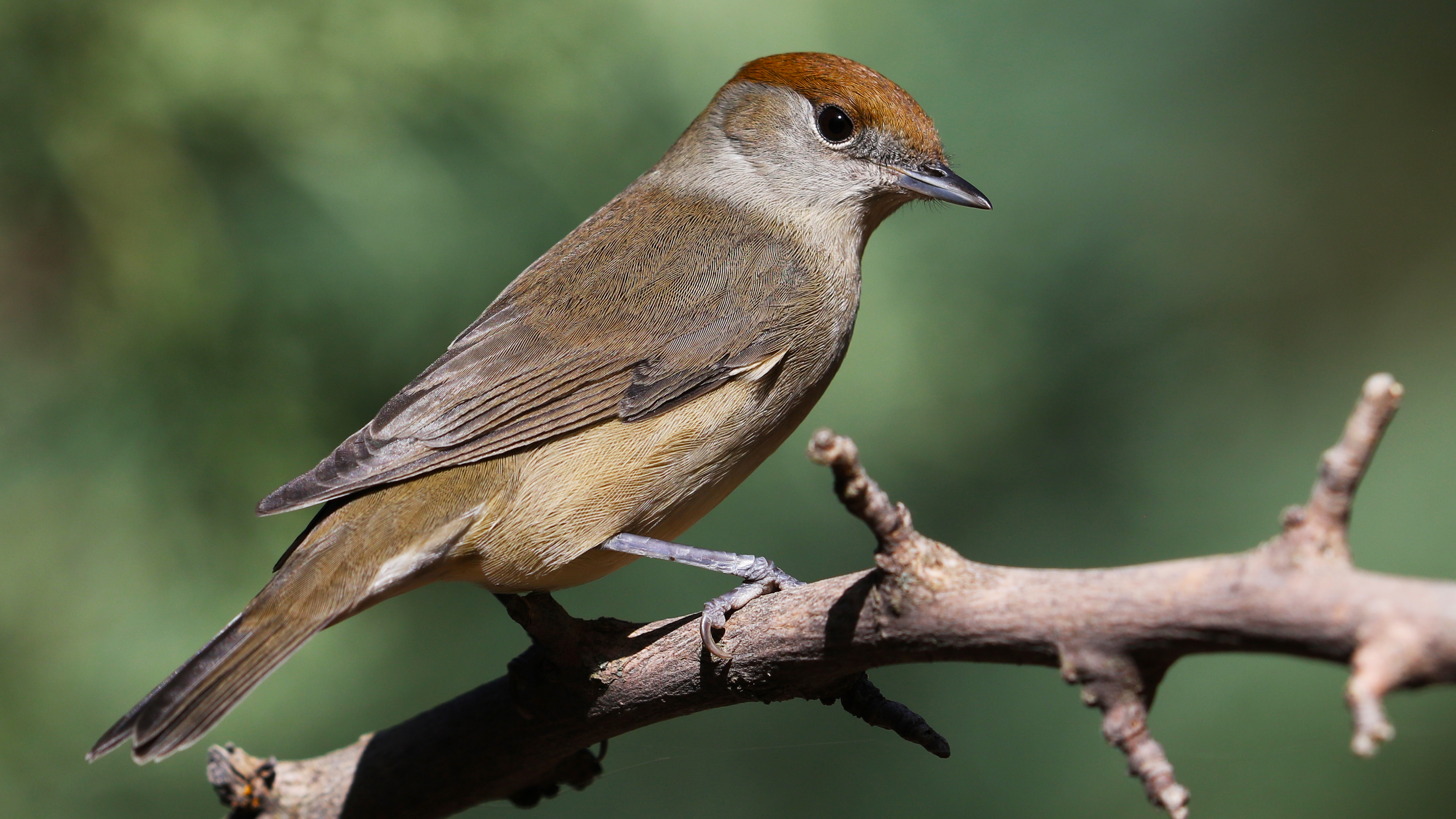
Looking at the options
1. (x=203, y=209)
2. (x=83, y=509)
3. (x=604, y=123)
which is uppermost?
(x=203, y=209)

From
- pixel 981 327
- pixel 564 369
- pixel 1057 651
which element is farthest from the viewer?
pixel 981 327

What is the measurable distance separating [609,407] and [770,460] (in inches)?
48.3

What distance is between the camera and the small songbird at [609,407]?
6.43 ft

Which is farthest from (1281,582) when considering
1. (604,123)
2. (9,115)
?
(9,115)

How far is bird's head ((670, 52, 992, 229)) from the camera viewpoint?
8.58 feet

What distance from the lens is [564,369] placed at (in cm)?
227

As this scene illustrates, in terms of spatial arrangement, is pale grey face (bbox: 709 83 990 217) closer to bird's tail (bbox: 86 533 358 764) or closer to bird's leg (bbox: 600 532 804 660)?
bird's leg (bbox: 600 532 804 660)

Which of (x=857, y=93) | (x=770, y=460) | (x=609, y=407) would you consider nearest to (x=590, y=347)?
(x=609, y=407)

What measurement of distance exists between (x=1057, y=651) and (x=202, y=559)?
8.98 ft

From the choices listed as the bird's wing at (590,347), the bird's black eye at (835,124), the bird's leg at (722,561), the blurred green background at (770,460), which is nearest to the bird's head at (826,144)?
the bird's black eye at (835,124)

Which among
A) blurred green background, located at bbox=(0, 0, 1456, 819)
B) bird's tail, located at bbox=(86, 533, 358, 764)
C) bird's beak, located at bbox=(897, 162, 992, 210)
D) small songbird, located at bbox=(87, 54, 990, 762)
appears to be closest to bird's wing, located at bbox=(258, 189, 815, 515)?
small songbird, located at bbox=(87, 54, 990, 762)

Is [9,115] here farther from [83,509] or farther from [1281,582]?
[1281,582]

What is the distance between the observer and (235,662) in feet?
6.09

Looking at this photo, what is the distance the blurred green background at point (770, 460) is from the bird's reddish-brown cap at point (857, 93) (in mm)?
822
